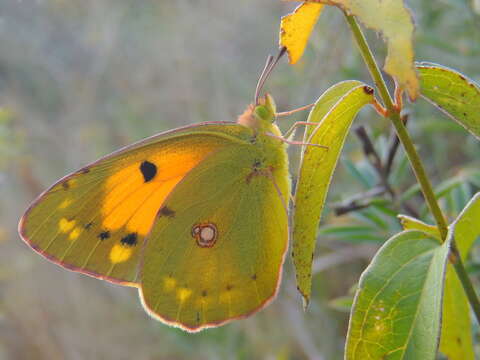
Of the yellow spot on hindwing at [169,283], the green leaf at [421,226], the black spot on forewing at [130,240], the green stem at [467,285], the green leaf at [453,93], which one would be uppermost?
the green leaf at [453,93]

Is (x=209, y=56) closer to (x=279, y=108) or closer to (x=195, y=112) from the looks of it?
(x=195, y=112)

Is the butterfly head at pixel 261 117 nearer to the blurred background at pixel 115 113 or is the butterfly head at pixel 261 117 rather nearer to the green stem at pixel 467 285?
the green stem at pixel 467 285

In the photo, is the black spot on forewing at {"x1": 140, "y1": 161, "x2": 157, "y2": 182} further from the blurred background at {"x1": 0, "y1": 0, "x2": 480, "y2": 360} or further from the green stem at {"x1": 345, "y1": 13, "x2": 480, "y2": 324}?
the blurred background at {"x1": 0, "y1": 0, "x2": 480, "y2": 360}

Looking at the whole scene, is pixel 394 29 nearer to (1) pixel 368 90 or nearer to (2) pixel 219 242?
(1) pixel 368 90

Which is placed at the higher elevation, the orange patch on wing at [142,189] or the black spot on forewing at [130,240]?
the orange patch on wing at [142,189]

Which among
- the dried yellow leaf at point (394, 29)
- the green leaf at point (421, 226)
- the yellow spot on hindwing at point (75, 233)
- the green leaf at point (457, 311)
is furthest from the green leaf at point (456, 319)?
the yellow spot on hindwing at point (75, 233)

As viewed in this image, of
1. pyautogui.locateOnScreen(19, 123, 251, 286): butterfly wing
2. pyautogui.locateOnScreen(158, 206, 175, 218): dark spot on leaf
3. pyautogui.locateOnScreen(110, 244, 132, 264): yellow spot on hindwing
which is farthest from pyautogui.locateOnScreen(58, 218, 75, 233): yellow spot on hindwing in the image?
pyautogui.locateOnScreen(158, 206, 175, 218): dark spot on leaf

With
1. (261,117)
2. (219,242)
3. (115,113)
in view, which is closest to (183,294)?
Answer: (219,242)
